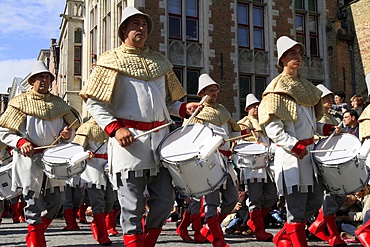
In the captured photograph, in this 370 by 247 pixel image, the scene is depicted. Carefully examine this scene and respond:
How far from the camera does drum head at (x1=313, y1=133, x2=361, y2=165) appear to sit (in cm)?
545

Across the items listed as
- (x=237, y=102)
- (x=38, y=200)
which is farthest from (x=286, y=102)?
(x=237, y=102)

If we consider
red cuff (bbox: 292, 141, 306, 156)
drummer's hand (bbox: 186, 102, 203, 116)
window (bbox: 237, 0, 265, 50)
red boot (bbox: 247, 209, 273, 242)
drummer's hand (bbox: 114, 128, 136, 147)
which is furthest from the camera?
window (bbox: 237, 0, 265, 50)

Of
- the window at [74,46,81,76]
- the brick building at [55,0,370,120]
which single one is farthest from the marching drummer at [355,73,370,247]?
the window at [74,46,81,76]

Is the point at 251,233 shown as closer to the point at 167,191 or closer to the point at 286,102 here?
the point at 286,102

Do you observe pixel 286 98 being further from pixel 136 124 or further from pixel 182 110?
pixel 136 124

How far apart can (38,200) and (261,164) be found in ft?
10.8

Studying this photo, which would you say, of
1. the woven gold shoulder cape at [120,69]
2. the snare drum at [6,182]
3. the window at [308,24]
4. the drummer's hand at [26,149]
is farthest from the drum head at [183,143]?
the window at [308,24]

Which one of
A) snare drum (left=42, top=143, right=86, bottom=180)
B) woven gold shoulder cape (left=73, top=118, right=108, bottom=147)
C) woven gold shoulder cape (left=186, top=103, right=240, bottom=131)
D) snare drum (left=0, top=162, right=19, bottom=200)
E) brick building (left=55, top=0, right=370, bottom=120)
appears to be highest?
brick building (left=55, top=0, right=370, bottom=120)

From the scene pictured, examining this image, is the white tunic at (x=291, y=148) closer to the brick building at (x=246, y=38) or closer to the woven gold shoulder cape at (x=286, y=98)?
the woven gold shoulder cape at (x=286, y=98)

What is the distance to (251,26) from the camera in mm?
21203

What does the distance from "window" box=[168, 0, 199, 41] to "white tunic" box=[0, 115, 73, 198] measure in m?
13.2

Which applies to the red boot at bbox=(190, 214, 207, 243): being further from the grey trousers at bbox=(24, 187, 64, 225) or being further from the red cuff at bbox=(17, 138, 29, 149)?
the red cuff at bbox=(17, 138, 29, 149)

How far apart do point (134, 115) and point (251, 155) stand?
3555mm

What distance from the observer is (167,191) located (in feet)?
15.7
